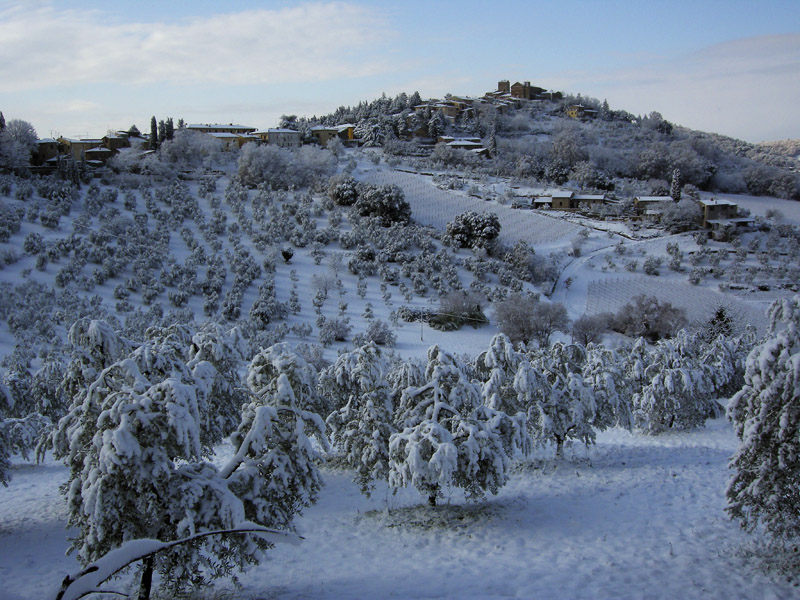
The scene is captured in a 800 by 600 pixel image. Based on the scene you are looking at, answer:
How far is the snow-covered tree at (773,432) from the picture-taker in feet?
25.5

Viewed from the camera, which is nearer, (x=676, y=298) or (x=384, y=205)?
(x=676, y=298)

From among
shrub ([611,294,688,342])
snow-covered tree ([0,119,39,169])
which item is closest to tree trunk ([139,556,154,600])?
shrub ([611,294,688,342])

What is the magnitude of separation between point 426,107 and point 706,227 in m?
48.3

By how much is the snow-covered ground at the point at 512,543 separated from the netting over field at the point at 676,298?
26064 mm

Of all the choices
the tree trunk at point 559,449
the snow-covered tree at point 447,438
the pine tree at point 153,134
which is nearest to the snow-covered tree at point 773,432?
the snow-covered tree at point 447,438

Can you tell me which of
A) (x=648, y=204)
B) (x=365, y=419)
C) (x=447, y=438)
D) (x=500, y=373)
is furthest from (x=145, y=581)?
(x=648, y=204)

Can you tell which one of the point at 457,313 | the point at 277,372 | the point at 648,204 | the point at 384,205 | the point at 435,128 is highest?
the point at 435,128

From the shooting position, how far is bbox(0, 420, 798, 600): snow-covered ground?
26.8ft

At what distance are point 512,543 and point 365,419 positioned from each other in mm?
3727

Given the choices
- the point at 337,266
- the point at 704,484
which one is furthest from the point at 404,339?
the point at 704,484

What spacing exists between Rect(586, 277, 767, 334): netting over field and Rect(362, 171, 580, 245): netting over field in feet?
29.0

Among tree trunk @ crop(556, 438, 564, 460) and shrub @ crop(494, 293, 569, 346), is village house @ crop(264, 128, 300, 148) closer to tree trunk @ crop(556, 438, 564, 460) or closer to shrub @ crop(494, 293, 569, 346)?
shrub @ crop(494, 293, 569, 346)

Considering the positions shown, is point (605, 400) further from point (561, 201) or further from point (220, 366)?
point (561, 201)

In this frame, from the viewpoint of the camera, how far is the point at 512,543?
32.4ft
